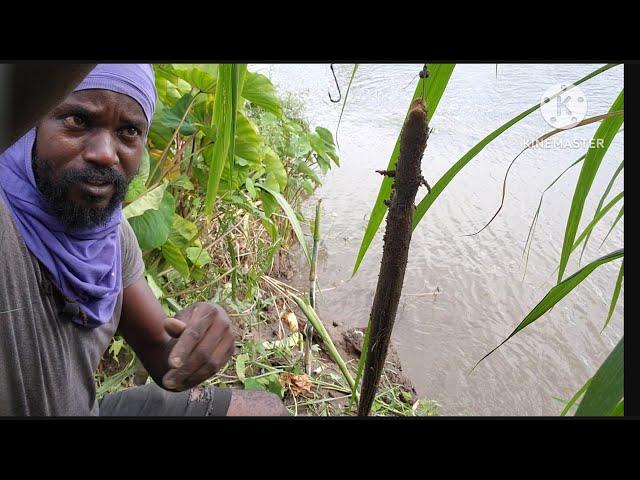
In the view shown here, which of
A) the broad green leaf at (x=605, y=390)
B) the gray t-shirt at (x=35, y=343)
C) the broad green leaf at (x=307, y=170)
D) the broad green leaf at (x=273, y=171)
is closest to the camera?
the broad green leaf at (x=605, y=390)

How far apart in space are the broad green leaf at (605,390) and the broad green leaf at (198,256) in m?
0.69

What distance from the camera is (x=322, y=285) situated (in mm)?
975

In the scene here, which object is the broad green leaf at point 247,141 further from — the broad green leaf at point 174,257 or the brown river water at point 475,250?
the broad green leaf at point 174,257

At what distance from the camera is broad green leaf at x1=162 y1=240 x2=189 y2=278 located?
2.79 feet

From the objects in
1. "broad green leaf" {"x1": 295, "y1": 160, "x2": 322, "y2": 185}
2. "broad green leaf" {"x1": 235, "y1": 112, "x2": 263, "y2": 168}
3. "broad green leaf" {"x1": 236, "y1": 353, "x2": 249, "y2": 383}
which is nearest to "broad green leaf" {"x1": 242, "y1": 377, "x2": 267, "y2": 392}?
"broad green leaf" {"x1": 236, "y1": 353, "x2": 249, "y2": 383}

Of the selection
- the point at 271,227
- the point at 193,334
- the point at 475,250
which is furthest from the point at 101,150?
the point at 475,250

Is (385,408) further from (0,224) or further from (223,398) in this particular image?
(0,224)

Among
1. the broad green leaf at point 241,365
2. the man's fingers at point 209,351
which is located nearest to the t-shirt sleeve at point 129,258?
the man's fingers at point 209,351

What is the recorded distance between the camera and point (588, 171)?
423 millimetres

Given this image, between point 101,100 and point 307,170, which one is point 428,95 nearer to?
point 101,100

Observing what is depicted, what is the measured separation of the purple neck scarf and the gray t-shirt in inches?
0.5

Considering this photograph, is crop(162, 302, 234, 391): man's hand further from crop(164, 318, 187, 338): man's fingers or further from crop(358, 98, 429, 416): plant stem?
crop(358, 98, 429, 416): plant stem

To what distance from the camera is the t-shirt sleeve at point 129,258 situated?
0.67 meters
